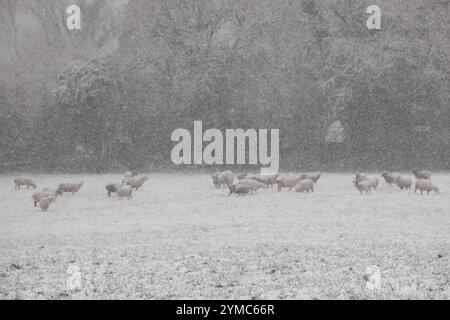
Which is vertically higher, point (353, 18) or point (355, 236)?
point (353, 18)

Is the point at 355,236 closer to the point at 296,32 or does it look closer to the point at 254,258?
the point at 254,258

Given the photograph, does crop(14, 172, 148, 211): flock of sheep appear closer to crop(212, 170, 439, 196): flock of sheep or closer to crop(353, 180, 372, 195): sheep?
crop(212, 170, 439, 196): flock of sheep

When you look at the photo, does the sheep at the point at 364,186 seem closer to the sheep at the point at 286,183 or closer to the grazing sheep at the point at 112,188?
the sheep at the point at 286,183

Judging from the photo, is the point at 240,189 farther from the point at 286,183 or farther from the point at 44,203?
the point at 44,203

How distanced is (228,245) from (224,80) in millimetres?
17256

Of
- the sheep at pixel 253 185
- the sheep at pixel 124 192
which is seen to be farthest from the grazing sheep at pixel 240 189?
the sheep at pixel 124 192

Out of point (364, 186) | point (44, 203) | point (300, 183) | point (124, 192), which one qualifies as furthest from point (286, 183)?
point (44, 203)

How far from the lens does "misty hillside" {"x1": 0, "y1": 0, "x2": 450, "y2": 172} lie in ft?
82.3

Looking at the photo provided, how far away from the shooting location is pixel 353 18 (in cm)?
2659

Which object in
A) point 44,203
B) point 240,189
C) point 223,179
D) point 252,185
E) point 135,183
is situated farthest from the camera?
point 223,179

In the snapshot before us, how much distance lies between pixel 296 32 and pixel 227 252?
19378 mm

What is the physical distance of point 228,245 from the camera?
10164 millimetres

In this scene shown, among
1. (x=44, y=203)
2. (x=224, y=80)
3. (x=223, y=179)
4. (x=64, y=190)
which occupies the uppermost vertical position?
(x=224, y=80)
